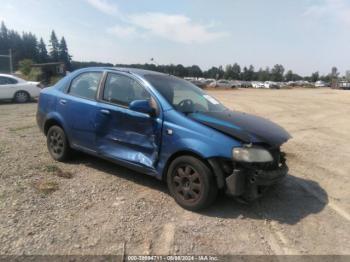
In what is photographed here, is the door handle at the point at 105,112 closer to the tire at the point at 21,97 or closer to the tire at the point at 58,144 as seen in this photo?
the tire at the point at 58,144

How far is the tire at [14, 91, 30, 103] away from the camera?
663 inches

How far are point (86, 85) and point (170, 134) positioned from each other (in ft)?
6.61

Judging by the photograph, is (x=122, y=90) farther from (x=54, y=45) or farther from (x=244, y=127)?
(x=54, y=45)

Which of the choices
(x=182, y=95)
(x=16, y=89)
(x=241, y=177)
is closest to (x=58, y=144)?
(x=182, y=95)

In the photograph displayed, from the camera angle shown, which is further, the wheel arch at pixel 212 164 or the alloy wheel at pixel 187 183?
the alloy wheel at pixel 187 183

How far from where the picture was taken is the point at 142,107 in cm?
458

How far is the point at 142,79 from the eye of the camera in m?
5.05

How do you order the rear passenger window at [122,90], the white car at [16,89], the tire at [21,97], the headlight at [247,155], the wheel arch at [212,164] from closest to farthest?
the headlight at [247,155], the wheel arch at [212,164], the rear passenger window at [122,90], the white car at [16,89], the tire at [21,97]

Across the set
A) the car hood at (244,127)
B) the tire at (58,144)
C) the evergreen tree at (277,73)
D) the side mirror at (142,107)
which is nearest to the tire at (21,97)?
the tire at (58,144)

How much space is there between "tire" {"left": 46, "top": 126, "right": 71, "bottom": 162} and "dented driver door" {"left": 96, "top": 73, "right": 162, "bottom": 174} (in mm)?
927

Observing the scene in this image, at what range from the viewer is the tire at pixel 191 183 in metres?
Answer: 4.18

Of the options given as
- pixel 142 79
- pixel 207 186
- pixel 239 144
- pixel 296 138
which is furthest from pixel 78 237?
pixel 296 138

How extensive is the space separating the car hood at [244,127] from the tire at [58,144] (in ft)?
8.17

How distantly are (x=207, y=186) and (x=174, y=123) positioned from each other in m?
0.90
